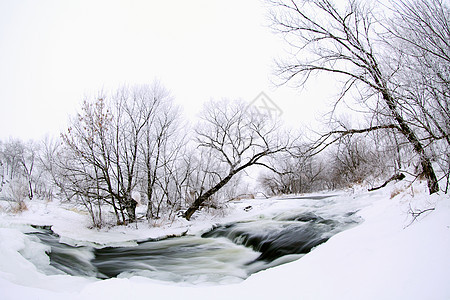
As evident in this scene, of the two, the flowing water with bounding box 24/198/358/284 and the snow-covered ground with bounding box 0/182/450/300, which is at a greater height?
the snow-covered ground with bounding box 0/182/450/300

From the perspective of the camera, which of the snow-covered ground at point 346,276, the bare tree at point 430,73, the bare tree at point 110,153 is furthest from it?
the bare tree at point 110,153

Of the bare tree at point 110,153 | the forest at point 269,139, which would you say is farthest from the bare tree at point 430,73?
the bare tree at point 110,153

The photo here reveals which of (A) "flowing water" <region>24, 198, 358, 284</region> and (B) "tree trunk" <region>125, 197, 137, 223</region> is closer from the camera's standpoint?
(A) "flowing water" <region>24, 198, 358, 284</region>

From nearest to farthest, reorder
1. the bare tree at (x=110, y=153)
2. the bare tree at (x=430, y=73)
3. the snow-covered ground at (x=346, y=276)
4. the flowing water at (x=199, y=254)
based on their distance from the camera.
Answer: the snow-covered ground at (x=346, y=276) → the bare tree at (x=430, y=73) → the flowing water at (x=199, y=254) → the bare tree at (x=110, y=153)

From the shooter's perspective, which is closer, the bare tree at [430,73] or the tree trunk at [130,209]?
the bare tree at [430,73]

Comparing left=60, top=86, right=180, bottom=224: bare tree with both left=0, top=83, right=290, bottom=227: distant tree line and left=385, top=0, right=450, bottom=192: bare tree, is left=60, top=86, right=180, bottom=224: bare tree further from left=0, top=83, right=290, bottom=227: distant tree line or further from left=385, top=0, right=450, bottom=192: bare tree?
left=385, top=0, right=450, bottom=192: bare tree

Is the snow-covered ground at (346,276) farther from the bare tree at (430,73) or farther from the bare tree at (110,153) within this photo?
the bare tree at (110,153)

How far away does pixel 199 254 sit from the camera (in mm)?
7098

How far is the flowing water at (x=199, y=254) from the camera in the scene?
526cm

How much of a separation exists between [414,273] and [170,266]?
17.5ft

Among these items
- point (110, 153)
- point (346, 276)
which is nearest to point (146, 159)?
point (110, 153)

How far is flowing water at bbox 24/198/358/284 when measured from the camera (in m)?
5.26

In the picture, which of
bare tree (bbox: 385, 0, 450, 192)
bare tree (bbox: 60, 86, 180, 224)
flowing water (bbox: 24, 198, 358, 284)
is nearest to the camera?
bare tree (bbox: 385, 0, 450, 192)

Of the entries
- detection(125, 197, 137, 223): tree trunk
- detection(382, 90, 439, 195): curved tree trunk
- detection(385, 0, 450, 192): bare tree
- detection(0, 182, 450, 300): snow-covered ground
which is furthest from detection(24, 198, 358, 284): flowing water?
detection(385, 0, 450, 192): bare tree
